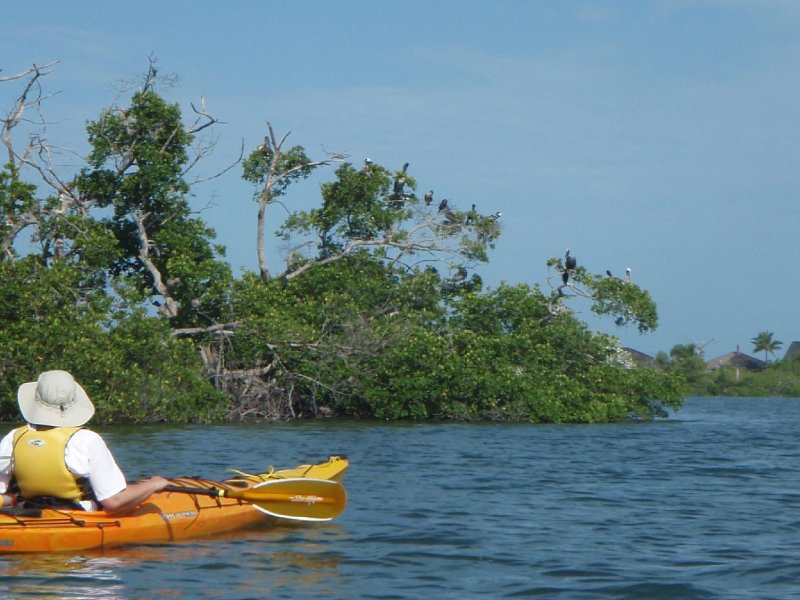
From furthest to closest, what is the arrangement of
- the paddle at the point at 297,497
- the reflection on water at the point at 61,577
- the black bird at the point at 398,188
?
the black bird at the point at 398,188
the paddle at the point at 297,497
the reflection on water at the point at 61,577

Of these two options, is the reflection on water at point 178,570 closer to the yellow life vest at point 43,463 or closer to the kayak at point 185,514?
the kayak at point 185,514

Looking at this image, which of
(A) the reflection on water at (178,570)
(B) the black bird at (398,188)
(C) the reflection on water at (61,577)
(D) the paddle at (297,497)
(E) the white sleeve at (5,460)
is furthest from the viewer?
(B) the black bird at (398,188)

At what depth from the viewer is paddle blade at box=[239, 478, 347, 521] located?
9320mm

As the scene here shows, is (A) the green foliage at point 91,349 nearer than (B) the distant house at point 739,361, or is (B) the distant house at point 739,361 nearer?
(A) the green foliage at point 91,349

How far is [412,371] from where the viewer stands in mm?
22531

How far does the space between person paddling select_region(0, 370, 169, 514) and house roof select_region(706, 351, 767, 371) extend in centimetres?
7083

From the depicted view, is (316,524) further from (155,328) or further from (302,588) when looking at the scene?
(155,328)

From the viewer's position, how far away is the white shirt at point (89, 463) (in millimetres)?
7703

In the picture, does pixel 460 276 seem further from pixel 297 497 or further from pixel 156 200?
pixel 297 497

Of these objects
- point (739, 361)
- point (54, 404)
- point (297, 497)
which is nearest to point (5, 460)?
point (54, 404)

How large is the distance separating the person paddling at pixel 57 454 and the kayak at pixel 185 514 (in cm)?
15

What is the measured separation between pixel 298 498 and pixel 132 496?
1.66 metres

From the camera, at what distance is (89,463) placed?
25.6 ft

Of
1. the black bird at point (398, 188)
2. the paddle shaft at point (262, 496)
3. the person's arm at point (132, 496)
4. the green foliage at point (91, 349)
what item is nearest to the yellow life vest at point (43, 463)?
the person's arm at point (132, 496)
